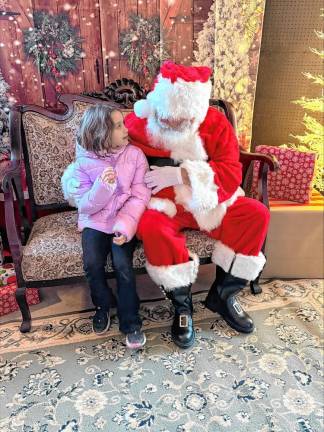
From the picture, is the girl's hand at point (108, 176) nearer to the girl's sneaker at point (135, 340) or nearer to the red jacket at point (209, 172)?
the red jacket at point (209, 172)

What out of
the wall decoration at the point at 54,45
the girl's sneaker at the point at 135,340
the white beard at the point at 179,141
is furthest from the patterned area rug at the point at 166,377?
the wall decoration at the point at 54,45

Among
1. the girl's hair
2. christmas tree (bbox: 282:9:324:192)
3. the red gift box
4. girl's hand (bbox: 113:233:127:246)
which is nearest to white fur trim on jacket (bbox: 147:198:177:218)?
girl's hand (bbox: 113:233:127:246)

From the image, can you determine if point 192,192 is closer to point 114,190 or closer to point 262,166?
point 114,190

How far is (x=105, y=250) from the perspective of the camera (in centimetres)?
176

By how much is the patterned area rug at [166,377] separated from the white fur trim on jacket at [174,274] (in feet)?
1.02

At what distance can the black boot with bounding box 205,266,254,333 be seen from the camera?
190 cm

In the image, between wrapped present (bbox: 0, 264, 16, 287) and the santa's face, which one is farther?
wrapped present (bbox: 0, 264, 16, 287)

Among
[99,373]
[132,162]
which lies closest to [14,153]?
[132,162]

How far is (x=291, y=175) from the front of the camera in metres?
2.24

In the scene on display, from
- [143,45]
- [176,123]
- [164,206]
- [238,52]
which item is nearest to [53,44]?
[143,45]

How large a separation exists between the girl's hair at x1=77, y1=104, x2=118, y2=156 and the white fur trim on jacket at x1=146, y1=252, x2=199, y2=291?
1.87 feet

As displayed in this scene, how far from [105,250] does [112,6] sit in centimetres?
136

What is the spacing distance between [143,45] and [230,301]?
1.52m

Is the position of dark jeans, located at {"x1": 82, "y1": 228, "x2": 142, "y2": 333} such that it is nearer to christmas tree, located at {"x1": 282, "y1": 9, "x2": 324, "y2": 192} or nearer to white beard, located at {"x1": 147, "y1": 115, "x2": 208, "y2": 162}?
white beard, located at {"x1": 147, "y1": 115, "x2": 208, "y2": 162}
